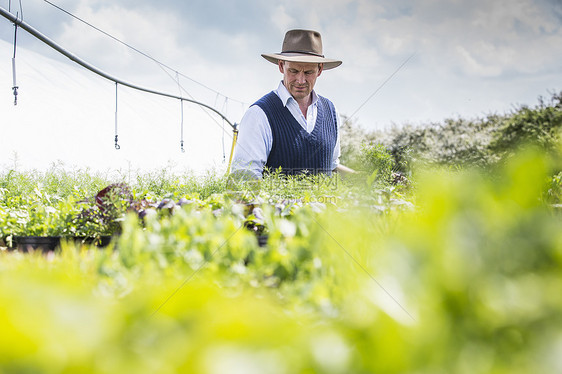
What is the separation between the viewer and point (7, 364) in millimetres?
180

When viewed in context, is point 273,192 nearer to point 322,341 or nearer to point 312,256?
point 312,256

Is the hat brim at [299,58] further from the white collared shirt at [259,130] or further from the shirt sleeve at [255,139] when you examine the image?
the shirt sleeve at [255,139]

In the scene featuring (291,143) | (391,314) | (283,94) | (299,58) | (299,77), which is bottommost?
(391,314)

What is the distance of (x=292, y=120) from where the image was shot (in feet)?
12.1

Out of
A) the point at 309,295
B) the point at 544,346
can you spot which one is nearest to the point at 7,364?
the point at 544,346

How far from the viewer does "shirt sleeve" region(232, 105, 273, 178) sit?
10.9 ft

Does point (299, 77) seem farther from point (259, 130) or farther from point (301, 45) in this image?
point (259, 130)

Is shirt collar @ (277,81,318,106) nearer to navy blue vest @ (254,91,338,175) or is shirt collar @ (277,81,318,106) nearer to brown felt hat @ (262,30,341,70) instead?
navy blue vest @ (254,91,338,175)

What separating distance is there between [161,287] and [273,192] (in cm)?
180

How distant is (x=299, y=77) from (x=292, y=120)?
0.39 metres

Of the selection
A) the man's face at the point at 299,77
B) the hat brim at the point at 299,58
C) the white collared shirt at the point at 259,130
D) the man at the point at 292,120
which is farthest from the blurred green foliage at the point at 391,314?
the man's face at the point at 299,77

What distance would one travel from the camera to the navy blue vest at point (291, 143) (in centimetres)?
359

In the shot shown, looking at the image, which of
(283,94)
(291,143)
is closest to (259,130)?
(291,143)

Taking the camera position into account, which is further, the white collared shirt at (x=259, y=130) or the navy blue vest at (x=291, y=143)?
the navy blue vest at (x=291, y=143)
